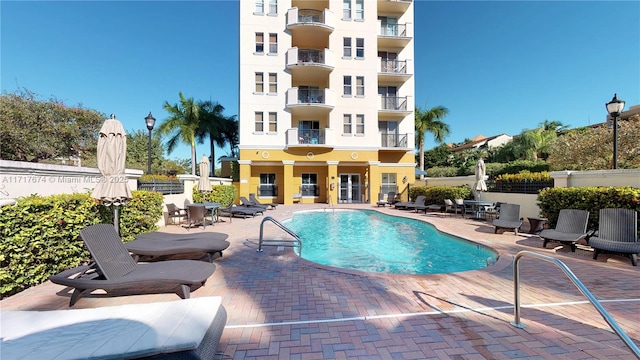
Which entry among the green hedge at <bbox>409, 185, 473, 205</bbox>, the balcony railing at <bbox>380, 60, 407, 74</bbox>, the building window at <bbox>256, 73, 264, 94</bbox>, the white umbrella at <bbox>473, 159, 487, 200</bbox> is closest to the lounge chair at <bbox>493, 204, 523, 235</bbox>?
the white umbrella at <bbox>473, 159, 487, 200</bbox>

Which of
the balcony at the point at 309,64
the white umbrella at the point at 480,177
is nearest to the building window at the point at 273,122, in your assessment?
the balcony at the point at 309,64

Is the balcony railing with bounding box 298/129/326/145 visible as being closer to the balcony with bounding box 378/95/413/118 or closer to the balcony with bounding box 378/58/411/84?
the balcony with bounding box 378/95/413/118

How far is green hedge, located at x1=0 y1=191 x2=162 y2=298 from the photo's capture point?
374 centimetres

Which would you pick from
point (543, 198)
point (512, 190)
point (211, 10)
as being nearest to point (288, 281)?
point (543, 198)

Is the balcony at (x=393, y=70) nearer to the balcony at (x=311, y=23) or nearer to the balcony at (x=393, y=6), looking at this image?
the balcony at (x=393, y=6)

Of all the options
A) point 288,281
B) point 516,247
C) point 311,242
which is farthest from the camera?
point 311,242

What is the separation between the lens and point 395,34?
858 inches

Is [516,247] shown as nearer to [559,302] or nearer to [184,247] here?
[559,302]

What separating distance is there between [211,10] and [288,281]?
63.3ft

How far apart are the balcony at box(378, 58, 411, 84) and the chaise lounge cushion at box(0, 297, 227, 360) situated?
2195 centimetres

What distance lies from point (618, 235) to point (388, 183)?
1592 centimetres

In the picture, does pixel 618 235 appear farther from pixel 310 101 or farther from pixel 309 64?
pixel 309 64

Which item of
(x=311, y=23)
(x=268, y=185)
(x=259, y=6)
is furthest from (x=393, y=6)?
(x=268, y=185)

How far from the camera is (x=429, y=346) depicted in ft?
8.87
